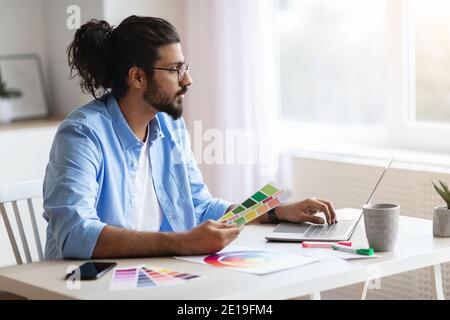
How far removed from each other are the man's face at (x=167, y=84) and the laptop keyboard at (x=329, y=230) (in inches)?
20.2

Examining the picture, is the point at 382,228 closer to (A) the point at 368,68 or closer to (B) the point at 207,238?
(B) the point at 207,238

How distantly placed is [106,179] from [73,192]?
20cm

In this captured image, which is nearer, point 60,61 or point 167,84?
point 167,84

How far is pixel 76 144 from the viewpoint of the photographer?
2.14 meters

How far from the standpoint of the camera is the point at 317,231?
7.17ft

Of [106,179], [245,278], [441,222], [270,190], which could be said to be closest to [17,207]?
[106,179]

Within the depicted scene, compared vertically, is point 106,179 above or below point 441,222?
above

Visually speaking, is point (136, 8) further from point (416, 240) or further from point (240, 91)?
point (416, 240)

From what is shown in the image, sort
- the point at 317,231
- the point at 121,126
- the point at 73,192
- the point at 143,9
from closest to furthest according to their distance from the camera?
the point at 73,192
the point at 317,231
the point at 121,126
the point at 143,9

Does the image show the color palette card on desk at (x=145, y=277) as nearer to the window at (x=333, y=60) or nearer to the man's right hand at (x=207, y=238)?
the man's right hand at (x=207, y=238)

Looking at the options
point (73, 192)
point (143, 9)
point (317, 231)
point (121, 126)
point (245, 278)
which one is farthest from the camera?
point (143, 9)

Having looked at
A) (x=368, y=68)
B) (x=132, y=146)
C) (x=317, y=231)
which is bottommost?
(x=317, y=231)

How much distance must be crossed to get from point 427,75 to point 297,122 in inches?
28.9
